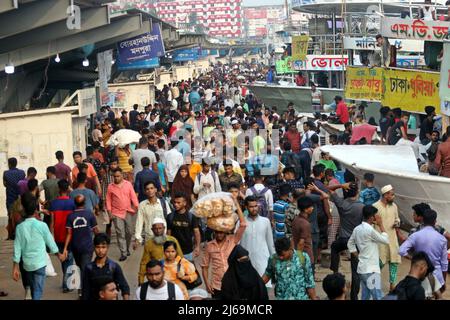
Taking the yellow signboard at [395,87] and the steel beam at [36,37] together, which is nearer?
the yellow signboard at [395,87]

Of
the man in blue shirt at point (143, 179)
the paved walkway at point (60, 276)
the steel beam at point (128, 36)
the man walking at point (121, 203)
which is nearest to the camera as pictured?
the paved walkway at point (60, 276)

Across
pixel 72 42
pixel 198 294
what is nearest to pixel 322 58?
pixel 72 42

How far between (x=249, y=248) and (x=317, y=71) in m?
27.3

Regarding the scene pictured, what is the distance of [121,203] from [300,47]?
974 inches

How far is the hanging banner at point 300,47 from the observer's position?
36750 millimetres

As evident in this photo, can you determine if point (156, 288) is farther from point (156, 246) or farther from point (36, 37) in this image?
point (36, 37)

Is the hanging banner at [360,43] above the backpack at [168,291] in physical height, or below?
above

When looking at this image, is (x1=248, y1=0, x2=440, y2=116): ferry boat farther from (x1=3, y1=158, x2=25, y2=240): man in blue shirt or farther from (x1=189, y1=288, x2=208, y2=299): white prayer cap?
(x1=189, y1=288, x2=208, y2=299): white prayer cap

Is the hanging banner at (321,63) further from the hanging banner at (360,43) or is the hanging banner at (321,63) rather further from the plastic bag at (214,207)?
the plastic bag at (214,207)

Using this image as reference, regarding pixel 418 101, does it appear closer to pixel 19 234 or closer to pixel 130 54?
pixel 19 234

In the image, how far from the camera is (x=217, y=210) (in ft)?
33.4

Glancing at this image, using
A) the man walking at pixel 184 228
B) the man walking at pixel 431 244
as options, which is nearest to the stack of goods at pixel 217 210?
the man walking at pixel 184 228

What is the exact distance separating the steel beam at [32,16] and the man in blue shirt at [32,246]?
1412cm

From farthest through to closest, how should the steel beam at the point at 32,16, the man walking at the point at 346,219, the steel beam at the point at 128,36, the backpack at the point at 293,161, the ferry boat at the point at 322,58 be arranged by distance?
the steel beam at the point at 128,36, the ferry boat at the point at 322,58, the steel beam at the point at 32,16, the backpack at the point at 293,161, the man walking at the point at 346,219
